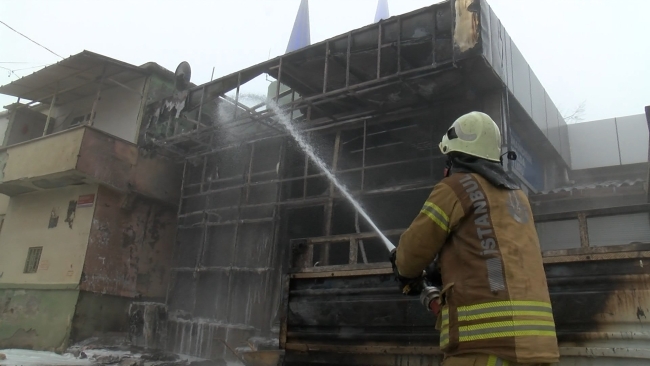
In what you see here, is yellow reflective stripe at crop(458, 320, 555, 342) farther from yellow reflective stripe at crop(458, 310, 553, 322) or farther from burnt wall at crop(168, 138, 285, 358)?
burnt wall at crop(168, 138, 285, 358)

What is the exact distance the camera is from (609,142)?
1241 centimetres

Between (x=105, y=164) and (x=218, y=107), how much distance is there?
302 centimetres

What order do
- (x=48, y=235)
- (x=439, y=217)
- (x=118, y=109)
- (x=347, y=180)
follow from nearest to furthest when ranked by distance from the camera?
(x=439, y=217), (x=347, y=180), (x=48, y=235), (x=118, y=109)

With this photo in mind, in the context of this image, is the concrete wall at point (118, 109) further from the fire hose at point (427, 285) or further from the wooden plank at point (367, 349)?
the fire hose at point (427, 285)

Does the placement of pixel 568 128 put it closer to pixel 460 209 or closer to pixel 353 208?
pixel 353 208

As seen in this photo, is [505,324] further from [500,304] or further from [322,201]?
[322,201]

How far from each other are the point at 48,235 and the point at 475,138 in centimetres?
1211

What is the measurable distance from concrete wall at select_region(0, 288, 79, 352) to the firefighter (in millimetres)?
10223

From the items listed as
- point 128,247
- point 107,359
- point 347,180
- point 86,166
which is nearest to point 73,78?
point 86,166

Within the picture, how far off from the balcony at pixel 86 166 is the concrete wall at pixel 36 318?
2654 millimetres

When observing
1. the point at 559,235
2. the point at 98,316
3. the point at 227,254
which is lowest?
the point at 98,316

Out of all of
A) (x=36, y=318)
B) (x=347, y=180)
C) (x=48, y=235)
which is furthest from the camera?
(x=48, y=235)

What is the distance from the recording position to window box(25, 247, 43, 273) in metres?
11.5

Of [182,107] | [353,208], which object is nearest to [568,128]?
[353,208]
